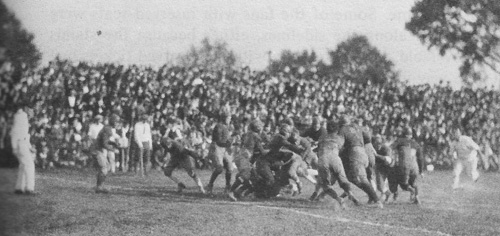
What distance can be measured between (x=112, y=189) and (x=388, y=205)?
6.21 m

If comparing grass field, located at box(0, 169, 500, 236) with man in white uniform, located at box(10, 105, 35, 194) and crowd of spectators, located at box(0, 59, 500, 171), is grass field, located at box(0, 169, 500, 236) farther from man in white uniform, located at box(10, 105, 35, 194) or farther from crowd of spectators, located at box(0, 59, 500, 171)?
crowd of spectators, located at box(0, 59, 500, 171)

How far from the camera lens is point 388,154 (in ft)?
44.9

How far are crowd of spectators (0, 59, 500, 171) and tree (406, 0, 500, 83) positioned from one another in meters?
3.34

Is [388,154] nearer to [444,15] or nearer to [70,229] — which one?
[70,229]

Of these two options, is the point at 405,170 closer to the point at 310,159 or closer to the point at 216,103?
the point at 310,159

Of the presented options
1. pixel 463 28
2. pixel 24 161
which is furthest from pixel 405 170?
pixel 463 28

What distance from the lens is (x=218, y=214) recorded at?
10.4m

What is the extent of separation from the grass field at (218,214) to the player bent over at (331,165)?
0.35 meters

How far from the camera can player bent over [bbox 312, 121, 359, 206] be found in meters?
11.5

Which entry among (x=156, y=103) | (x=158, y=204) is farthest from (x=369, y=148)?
(x=156, y=103)

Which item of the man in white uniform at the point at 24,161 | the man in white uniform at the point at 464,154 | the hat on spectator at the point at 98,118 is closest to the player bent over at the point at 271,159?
the man in white uniform at the point at 24,161

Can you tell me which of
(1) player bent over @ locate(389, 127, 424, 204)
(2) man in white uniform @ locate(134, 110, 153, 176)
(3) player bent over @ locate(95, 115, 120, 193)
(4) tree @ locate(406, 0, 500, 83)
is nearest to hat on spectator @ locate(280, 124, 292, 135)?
(1) player bent over @ locate(389, 127, 424, 204)

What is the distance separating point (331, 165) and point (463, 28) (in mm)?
25132

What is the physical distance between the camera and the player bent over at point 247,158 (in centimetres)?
1315
